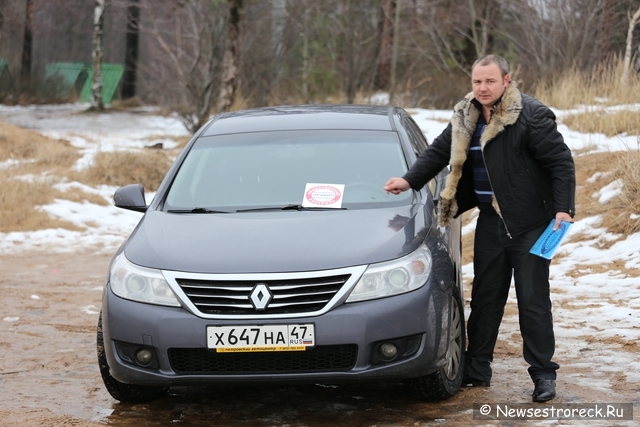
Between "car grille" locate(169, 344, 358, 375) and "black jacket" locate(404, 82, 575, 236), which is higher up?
"black jacket" locate(404, 82, 575, 236)

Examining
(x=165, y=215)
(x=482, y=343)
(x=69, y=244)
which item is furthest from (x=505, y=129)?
(x=69, y=244)

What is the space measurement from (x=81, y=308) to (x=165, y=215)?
2.95 metres

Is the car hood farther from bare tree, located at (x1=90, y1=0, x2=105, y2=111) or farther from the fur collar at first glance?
bare tree, located at (x1=90, y1=0, x2=105, y2=111)

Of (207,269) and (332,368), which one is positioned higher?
(207,269)

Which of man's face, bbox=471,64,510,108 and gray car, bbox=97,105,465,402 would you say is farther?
man's face, bbox=471,64,510,108

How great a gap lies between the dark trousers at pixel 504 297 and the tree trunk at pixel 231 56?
15077 millimetres

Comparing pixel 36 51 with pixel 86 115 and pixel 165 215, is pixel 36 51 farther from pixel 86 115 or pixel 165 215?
pixel 165 215

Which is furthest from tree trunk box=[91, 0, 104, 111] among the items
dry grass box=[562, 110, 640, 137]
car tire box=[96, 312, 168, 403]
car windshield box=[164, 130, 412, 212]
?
car tire box=[96, 312, 168, 403]

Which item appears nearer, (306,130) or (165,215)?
(165,215)

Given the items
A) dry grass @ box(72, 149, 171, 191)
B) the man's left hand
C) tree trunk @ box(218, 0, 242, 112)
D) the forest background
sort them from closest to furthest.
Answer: the man's left hand < dry grass @ box(72, 149, 171, 191) < tree trunk @ box(218, 0, 242, 112) < the forest background

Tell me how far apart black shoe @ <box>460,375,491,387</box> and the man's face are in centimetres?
142

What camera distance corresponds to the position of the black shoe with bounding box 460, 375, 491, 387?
5.03 metres

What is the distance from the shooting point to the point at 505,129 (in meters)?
4.60

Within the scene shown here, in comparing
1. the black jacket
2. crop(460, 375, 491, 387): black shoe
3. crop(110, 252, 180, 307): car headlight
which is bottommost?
crop(460, 375, 491, 387): black shoe
